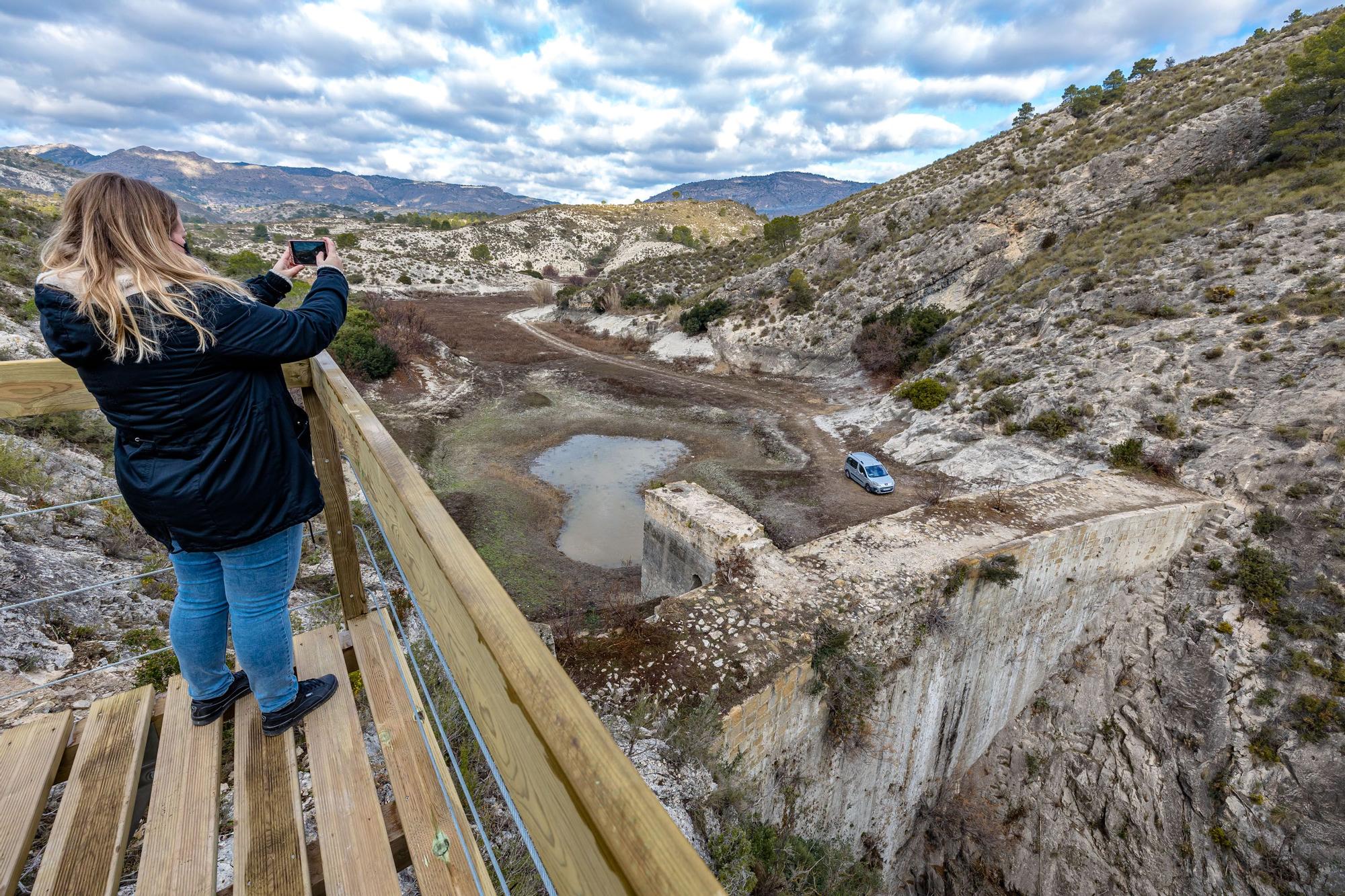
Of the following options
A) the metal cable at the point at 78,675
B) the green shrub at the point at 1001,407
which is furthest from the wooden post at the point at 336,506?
the green shrub at the point at 1001,407

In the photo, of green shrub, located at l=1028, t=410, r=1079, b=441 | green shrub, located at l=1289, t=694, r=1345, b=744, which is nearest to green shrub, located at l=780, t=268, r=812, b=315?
green shrub, located at l=1028, t=410, r=1079, b=441

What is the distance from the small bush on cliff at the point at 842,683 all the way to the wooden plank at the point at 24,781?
26.5ft

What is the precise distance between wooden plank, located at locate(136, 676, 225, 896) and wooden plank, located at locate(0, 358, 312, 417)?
1.74m

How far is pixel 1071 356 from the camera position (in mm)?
17766

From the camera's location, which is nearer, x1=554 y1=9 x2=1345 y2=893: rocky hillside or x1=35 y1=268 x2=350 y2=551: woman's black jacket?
x1=35 y1=268 x2=350 y2=551: woman's black jacket

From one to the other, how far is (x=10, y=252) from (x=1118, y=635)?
3391 cm

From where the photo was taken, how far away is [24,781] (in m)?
2.47

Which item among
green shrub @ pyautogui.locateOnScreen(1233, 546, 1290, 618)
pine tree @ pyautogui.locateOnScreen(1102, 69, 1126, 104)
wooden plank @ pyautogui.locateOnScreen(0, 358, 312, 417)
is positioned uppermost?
pine tree @ pyautogui.locateOnScreen(1102, 69, 1126, 104)

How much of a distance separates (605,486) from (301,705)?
17.5m

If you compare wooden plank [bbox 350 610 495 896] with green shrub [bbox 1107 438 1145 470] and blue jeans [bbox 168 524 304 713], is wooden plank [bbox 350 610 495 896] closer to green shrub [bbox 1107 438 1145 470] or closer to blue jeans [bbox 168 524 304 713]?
blue jeans [bbox 168 524 304 713]

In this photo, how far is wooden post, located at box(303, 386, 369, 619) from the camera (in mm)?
3199

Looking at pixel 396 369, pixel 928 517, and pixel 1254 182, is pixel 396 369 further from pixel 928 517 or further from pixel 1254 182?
pixel 1254 182

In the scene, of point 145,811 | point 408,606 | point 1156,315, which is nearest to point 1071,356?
point 1156,315

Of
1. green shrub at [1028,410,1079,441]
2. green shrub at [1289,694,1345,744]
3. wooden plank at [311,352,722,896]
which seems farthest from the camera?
green shrub at [1028,410,1079,441]
